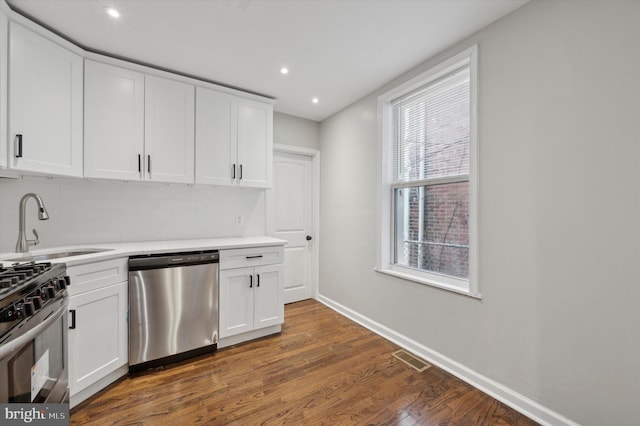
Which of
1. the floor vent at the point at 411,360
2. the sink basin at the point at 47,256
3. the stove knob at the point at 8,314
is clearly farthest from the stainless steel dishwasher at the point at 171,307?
the floor vent at the point at 411,360

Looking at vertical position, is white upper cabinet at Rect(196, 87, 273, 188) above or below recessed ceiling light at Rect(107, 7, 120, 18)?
below

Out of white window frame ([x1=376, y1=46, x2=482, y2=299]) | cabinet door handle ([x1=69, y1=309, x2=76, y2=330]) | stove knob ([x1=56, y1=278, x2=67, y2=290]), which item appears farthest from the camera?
white window frame ([x1=376, y1=46, x2=482, y2=299])

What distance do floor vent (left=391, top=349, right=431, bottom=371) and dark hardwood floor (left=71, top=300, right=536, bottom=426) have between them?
5 cm

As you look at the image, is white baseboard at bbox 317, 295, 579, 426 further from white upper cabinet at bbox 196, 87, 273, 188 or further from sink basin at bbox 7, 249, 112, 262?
sink basin at bbox 7, 249, 112, 262

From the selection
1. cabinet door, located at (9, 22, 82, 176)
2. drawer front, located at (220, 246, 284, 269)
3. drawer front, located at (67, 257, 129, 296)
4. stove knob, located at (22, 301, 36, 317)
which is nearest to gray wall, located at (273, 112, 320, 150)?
drawer front, located at (220, 246, 284, 269)

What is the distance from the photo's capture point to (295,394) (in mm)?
1926

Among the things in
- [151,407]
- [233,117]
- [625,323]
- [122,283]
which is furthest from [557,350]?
[233,117]

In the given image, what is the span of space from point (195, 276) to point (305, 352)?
3.99 feet

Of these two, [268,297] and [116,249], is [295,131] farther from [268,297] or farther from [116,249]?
[116,249]

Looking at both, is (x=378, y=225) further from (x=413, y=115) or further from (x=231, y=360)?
(x=231, y=360)

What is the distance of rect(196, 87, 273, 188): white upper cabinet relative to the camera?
2732mm

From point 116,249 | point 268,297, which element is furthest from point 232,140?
point 268,297

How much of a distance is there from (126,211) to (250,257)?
128 centimetres

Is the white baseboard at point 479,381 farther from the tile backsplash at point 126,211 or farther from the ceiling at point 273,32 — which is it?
the ceiling at point 273,32
